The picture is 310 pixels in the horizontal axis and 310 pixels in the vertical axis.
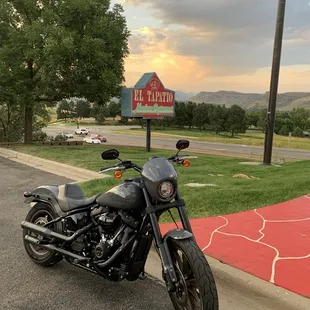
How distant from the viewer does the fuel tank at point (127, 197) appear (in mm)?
3029

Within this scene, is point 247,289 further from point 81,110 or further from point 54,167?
point 81,110

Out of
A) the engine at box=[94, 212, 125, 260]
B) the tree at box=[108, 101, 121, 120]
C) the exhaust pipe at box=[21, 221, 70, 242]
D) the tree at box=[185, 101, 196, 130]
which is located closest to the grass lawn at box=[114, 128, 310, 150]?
the tree at box=[185, 101, 196, 130]

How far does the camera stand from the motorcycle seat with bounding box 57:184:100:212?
3.60 m

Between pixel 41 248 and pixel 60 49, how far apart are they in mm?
12593

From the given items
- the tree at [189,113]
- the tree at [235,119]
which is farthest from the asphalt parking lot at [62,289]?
the tree at [189,113]

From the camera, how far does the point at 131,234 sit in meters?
3.14

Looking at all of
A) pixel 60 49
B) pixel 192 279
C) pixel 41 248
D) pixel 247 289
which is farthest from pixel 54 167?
pixel 192 279

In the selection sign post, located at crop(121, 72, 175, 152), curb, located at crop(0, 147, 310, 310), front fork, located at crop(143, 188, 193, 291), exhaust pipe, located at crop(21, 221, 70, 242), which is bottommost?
curb, located at crop(0, 147, 310, 310)

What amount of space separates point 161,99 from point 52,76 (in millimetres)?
5814

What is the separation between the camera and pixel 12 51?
1650 centimetres

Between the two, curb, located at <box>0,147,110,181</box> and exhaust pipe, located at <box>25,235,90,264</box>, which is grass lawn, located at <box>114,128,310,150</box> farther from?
exhaust pipe, located at <box>25,235,90,264</box>

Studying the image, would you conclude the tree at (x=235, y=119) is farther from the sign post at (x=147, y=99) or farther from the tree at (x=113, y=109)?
the sign post at (x=147, y=99)

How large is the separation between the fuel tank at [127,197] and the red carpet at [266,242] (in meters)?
Answer: 1.53

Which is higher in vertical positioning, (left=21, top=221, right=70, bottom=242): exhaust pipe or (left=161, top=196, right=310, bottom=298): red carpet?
(left=21, top=221, right=70, bottom=242): exhaust pipe
